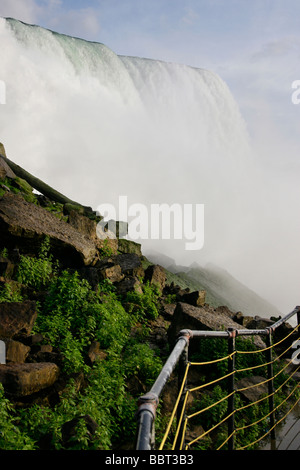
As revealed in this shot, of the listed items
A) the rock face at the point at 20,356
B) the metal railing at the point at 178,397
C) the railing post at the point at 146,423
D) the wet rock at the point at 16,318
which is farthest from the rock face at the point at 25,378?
the railing post at the point at 146,423

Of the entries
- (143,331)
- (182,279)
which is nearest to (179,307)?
(143,331)

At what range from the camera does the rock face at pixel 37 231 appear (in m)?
8.05

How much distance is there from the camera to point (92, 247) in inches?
365

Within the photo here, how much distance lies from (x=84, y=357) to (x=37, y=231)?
3.29 meters

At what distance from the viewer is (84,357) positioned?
19.5 ft

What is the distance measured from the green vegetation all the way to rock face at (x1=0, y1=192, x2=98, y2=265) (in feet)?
1.03

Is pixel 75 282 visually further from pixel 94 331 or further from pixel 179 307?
pixel 179 307

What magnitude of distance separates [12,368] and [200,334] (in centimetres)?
280

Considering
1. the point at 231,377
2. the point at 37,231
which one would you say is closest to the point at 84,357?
the point at 231,377

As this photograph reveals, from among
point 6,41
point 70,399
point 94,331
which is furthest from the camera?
point 6,41

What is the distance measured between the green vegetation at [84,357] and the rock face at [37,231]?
0.31m

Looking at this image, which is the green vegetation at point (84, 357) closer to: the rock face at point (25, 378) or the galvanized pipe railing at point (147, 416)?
the rock face at point (25, 378)

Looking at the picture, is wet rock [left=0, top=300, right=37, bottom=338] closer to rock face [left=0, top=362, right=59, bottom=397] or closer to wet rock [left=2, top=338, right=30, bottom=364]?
wet rock [left=2, top=338, right=30, bottom=364]

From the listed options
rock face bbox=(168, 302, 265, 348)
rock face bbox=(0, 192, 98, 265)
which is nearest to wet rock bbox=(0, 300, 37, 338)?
rock face bbox=(0, 192, 98, 265)
